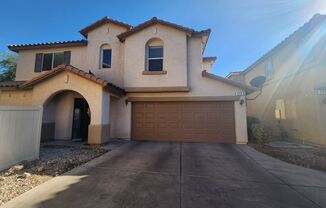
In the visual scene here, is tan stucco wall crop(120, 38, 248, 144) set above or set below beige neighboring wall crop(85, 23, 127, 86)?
below

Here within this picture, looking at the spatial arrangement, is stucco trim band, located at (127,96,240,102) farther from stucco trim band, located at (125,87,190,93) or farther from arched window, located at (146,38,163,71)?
arched window, located at (146,38,163,71)

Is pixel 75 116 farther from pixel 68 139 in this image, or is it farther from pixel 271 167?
pixel 271 167

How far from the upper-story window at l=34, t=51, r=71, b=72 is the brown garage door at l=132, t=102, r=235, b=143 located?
683 centimetres

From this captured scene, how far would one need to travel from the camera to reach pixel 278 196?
402cm

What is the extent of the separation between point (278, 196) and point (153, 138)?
8028 mm

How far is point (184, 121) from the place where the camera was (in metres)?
11.2

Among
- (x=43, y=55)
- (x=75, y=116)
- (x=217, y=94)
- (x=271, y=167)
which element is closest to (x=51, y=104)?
(x=75, y=116)

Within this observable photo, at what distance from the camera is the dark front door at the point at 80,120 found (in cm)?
1195

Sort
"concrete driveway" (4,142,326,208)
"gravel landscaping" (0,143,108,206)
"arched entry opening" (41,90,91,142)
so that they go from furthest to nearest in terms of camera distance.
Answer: "arched entry opening" (41,90,91,142), "gravel landscaping" (0,143,108,206), "concrete driveway" (4,142,326,208)

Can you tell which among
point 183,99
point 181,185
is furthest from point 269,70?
point 181,185

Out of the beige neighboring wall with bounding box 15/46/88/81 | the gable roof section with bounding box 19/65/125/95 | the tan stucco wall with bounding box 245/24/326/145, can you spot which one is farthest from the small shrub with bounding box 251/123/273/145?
the beige neighboring wall with bounding box 15/46/88/81

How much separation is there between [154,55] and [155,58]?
237 millimetres

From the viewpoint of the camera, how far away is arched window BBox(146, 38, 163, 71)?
38.7 ft

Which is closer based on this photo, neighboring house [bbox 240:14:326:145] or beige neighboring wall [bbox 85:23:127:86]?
neighboring house [bbox 240:14:326:145]
